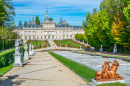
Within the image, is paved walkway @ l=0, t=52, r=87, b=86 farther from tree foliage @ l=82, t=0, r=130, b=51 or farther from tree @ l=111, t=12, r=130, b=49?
tree @ l=111, t=12, r=130, b=49

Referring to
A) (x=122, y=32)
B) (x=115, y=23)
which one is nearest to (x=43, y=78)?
(x=122, y=32)

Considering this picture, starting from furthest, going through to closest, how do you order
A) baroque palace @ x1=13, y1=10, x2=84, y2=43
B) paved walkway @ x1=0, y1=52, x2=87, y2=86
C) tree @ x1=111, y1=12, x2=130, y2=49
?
baroque palace @ x1=13, y1=10, x2=84, y2=43 < tree @ x1=111, y1=12, x2=130, y2=49 < paved walkway @ x1=0, y1=52, x2=87, y2=86

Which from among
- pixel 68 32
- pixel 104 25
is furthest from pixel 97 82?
pixel 68 32

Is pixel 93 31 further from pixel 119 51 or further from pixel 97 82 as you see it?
pixel 97 82

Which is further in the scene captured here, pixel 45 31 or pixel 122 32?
pixel 45 31

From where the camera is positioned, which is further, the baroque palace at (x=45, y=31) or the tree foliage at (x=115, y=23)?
the baroque palace at (x=45, y=31)

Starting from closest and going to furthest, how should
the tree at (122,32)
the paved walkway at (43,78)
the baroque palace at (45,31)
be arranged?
1. the paved walkway at (43,78)
2. the tree at (122,32)
3. the baroque palace at (45,31)

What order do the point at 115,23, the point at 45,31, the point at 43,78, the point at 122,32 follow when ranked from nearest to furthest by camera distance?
the point at 43,78, the point at 122,32, the point at 115,23, the point at 45,31

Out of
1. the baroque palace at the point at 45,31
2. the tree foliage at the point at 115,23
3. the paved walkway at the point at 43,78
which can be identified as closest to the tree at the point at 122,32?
the tree foliage at the point at 115,23

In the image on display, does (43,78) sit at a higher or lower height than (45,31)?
lower

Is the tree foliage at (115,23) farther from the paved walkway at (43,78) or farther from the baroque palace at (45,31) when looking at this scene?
the baroque palace at (45,31)

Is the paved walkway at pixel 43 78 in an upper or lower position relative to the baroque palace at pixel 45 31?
lower

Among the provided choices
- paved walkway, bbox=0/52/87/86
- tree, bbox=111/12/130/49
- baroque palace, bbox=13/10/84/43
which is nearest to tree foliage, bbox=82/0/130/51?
tree, bbox=111/12/130/49

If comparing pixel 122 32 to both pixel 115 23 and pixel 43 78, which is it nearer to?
pixel 115 23
